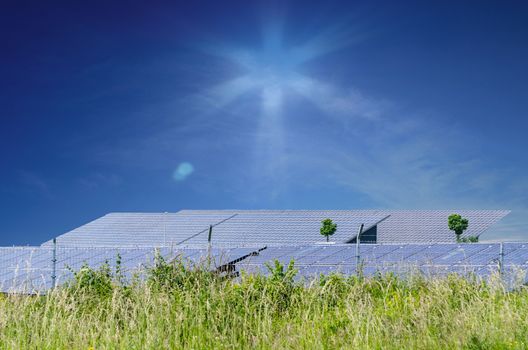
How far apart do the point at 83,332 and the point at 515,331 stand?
5.29 m

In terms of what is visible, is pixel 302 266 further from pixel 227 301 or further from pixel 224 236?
pixel 224 236

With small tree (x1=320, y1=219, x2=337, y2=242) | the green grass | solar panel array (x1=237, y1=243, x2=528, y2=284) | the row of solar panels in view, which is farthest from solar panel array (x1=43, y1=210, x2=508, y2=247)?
the green grass

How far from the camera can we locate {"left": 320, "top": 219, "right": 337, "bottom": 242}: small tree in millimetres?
27923

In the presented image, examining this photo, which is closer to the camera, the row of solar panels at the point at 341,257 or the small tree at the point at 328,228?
the row of solar panels at the point at 341,257

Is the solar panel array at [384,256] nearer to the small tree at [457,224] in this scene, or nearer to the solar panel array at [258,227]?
the solar panel array at [258,227]

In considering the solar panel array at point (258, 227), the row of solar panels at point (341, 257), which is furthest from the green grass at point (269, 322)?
the solar panel array at point (258, 227)

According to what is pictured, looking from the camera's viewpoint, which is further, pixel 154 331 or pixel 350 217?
pixel 350 217

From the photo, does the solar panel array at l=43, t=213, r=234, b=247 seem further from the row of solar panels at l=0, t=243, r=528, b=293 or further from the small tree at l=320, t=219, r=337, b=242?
the row of solar panels at l=0, t=243, r=528, b=293

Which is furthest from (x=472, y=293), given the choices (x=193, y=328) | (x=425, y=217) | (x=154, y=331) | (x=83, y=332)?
(x=425, y=217)

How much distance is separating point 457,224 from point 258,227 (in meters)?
11.3

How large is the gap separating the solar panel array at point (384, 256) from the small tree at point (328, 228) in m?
10.8

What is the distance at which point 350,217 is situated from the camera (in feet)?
103

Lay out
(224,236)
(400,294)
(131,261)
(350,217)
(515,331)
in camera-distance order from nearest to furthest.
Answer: (515,331) → (400,294) → (131,261) → (224,236) → (350,217)

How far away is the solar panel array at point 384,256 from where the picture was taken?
14086 millimetres
